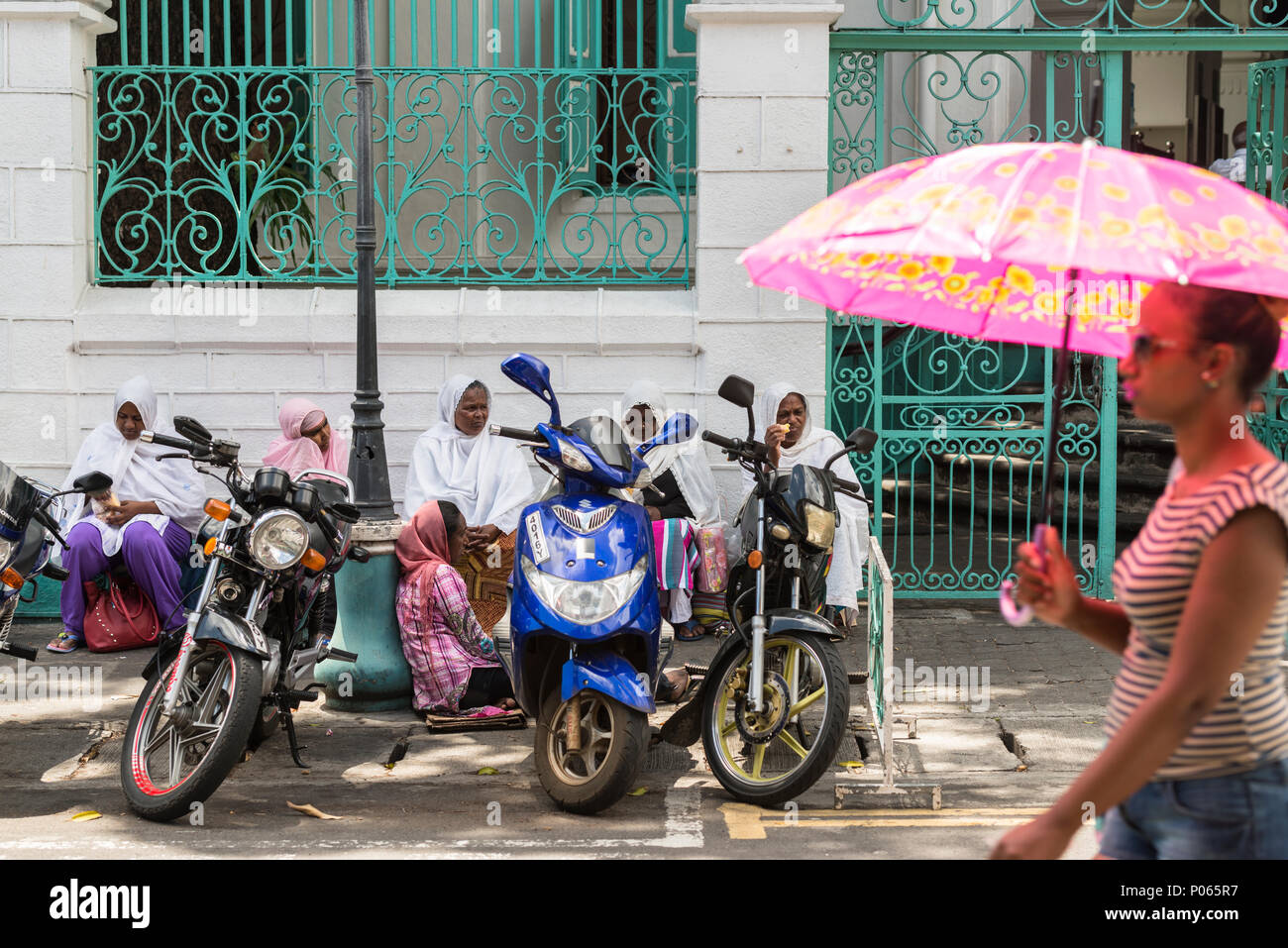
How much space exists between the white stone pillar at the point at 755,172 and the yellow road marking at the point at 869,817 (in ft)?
11.4

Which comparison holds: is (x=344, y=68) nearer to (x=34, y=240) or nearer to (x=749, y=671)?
(x=34, y=240)

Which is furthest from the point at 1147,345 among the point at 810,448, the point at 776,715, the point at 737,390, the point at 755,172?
the point at 755,172

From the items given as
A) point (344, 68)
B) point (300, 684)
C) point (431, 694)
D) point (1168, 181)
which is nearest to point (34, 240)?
point (344, 68)

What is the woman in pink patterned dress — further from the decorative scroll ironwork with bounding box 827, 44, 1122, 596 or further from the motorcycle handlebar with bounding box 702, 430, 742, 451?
the decorative scroll ironwork with bounding box 827, 44, 1122, 596

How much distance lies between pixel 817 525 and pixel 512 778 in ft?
4.91

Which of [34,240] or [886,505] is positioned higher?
[34,240]

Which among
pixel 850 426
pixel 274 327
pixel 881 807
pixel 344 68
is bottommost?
pixel 881 807

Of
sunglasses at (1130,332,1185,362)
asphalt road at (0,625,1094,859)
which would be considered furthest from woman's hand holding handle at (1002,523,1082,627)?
asphalt road at (0,625,1094,859)

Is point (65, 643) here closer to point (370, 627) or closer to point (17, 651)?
point (370, 627)

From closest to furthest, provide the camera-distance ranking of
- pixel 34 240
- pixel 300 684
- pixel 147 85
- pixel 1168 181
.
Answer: pixel 1168 181 < pixel 300 684 < pixel 34 240 < pixel 147 85

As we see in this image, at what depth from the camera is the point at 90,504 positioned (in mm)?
7949

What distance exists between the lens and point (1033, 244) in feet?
8.76

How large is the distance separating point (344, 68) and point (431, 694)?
3.95 m

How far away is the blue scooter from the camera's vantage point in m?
5.11
